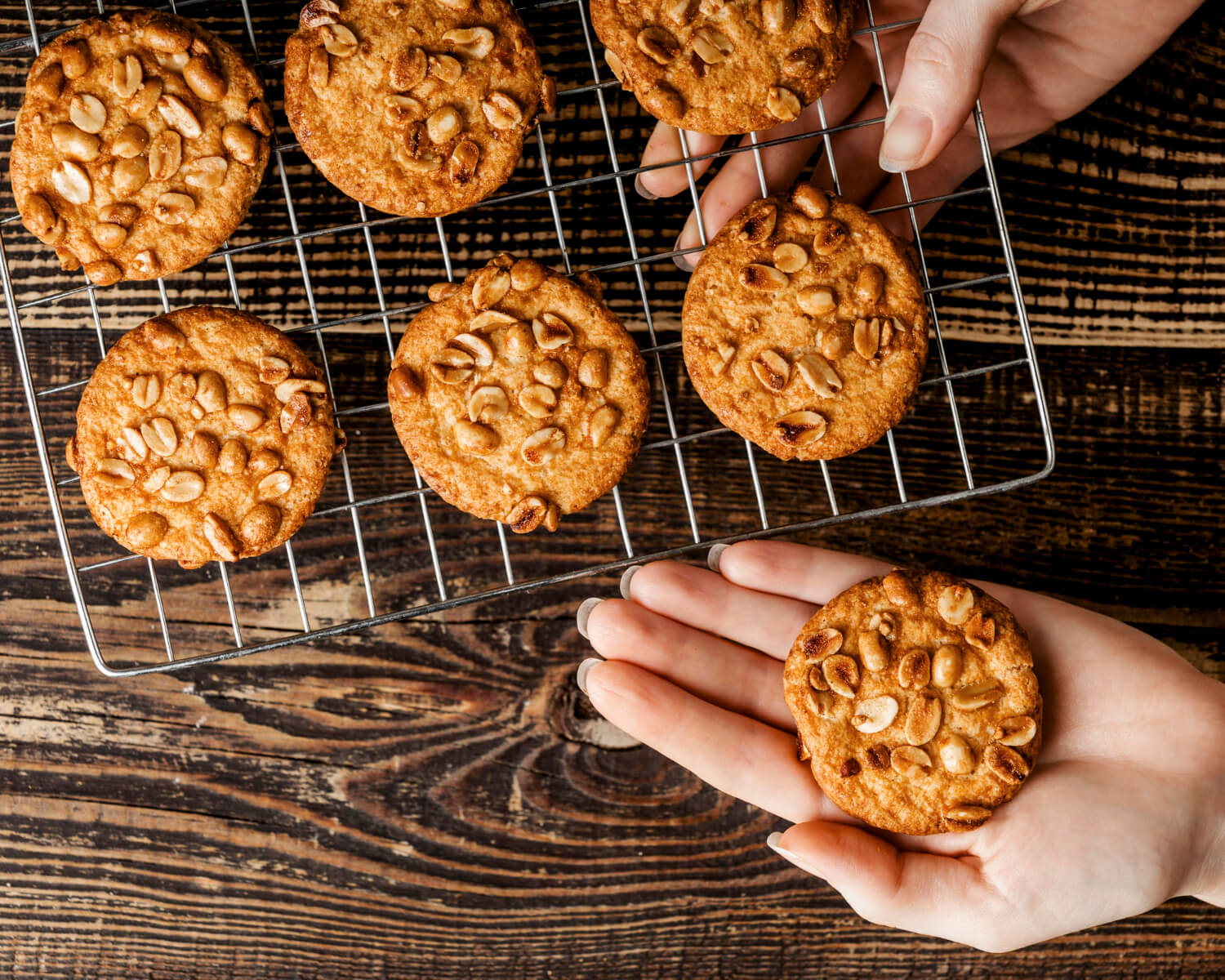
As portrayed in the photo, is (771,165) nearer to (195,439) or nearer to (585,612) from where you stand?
(585,612)

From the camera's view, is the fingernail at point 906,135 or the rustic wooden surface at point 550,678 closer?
the fingernail at point 906,135

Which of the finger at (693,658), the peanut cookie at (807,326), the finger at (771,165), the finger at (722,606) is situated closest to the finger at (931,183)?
the finger at (771,165)

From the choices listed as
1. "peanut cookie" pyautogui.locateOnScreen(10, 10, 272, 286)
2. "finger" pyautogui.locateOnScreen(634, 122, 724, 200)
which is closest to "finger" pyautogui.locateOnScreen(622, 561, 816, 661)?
"finger" pyautogui.locateOnScreen(634, 122, 724, 200)

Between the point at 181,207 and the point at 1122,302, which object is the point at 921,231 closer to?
the point at 1122,302

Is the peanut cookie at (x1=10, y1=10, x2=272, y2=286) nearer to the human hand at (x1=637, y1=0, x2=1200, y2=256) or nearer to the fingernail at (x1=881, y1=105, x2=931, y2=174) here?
the human hand at (x1=637, y1=0, x2=1200, y2=256)

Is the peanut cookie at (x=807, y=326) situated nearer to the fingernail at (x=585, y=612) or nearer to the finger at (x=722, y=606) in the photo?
the finger at (x=722, y=606)

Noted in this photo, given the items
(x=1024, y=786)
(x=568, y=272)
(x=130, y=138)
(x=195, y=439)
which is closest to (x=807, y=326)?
(x=568, y=272)

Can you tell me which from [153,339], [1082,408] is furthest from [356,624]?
[1082,408]

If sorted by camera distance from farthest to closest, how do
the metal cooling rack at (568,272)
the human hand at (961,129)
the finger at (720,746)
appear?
the human hand at (961,129)
the finger at (720,746)
the metal cooling rack at (568,272)
